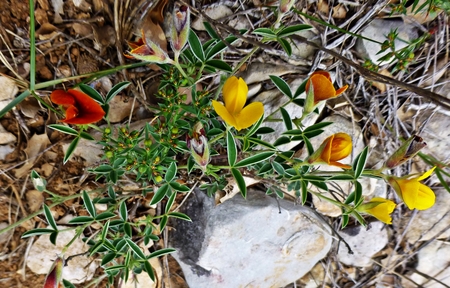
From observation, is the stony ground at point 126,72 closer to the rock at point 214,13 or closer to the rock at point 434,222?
the rock at point 214,13

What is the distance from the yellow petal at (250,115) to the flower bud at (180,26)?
35cm

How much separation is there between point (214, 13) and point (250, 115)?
2.81 ft

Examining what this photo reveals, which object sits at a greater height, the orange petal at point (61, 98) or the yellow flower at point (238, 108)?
the yellow flower at point (238, 108)

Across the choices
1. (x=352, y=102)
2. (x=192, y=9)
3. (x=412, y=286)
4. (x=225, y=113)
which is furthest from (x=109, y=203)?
(x=412, y=286)

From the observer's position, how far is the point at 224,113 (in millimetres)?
1272

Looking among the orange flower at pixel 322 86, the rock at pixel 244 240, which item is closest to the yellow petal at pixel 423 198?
the orange flower at pixel 322 86

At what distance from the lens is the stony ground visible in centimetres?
187

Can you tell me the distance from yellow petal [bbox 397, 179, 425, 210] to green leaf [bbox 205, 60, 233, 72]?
0.78m

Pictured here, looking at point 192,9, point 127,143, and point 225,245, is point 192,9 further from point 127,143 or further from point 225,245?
point 225,245

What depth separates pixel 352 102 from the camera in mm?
2195

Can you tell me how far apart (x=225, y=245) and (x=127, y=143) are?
0.85 metres

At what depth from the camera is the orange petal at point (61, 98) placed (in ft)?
4.38

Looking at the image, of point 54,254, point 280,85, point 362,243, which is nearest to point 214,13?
point 280,85

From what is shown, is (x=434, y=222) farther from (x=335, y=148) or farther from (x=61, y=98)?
(x=61, y=98)
